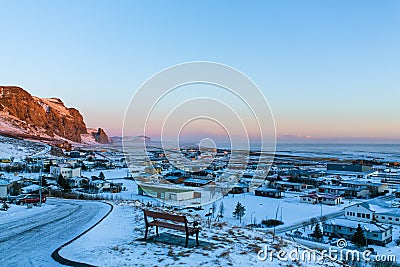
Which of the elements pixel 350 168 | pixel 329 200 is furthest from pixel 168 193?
pixel 350 168

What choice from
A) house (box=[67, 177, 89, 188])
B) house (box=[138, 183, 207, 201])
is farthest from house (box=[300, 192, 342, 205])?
house (box=[67, 177, 89, 188])

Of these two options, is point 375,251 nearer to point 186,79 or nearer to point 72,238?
point 186,79

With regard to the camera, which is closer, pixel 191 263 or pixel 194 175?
pixel 191 263

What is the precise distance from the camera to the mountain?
237 feet

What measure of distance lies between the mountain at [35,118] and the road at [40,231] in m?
65.0

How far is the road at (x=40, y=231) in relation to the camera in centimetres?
397

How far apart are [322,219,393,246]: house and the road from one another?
26.1 ft

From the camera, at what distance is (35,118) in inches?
3305

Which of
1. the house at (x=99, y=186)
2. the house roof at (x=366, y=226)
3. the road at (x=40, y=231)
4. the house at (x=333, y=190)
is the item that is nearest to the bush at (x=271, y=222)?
the house roof at (x=366, y=226)

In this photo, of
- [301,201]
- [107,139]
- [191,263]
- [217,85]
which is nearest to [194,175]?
[301,201]

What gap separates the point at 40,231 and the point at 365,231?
9872 mm

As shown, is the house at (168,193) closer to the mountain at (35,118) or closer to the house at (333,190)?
the house at (333,190)

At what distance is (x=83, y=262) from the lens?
3.67 metres

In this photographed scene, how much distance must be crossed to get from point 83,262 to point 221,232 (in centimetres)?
236
